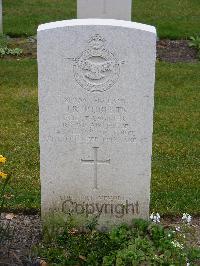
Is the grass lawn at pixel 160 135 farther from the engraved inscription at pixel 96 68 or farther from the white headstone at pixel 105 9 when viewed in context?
the engraved inscription at pixel 96 68

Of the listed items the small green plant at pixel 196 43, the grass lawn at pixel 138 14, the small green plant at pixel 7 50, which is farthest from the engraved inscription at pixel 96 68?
the grass lawn at pixel 138 14

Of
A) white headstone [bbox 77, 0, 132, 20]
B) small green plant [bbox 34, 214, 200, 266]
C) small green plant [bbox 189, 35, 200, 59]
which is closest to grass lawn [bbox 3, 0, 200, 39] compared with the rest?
small green plant [bbox 189, 35, 200, 59]

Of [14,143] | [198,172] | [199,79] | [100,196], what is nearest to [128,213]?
[100,196]

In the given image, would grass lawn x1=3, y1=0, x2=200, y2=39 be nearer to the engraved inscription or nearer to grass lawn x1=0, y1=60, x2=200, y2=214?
grass lawn x1=0, y1=60, x2=200, y2=214

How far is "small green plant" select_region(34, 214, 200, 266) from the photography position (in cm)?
429

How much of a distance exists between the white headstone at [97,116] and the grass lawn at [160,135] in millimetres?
677

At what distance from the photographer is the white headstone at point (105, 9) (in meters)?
10.4

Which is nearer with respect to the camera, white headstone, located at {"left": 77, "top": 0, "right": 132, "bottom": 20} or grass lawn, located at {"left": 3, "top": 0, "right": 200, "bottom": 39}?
white headstone, located at {"left": 77, "top": 0, "right": 132, "bottom": 20}

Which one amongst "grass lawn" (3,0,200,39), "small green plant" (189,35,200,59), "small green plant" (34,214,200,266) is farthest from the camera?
"grass lawn" (3,0,200,39)

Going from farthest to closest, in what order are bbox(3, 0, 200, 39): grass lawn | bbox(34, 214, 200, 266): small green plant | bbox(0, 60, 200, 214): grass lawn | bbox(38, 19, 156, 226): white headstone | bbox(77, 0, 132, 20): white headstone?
bbox(3, 0, 200, 39): grass lawn, bbox(77, 0, 132, 20): white headstone, bbox(0, 60, 200, 214): grass lawn, bbox(38, 19, 156, 226): white headstone, bbox(34, 214, 200, 266): small green plant

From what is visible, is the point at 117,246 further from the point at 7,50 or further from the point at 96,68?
the point at 7,50

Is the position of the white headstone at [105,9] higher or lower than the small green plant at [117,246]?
higher

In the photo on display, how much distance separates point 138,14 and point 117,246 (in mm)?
9917

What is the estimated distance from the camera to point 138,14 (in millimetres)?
13891
